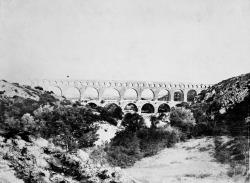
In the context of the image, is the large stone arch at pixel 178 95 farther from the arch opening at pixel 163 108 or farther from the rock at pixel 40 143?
the rock at pixel 40 143

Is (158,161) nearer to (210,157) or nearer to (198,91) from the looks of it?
(210,157)

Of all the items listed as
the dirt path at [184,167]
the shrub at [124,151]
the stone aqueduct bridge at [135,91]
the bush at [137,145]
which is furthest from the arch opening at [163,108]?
the dirt path at [184,167]

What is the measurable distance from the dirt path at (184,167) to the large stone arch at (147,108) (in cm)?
5745

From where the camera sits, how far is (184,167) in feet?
64.8

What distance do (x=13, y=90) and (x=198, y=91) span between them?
161 ft

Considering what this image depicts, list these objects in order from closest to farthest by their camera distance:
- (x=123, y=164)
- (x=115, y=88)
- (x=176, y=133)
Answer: (x=123, y=164) → (x=176, y=133) → (x=115, y=88)

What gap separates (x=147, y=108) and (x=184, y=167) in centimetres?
6729

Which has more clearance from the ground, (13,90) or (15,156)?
(13,90)

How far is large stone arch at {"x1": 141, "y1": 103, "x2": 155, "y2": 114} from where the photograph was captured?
8571 centimetres

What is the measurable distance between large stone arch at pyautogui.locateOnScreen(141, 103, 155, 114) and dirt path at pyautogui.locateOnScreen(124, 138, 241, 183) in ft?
188

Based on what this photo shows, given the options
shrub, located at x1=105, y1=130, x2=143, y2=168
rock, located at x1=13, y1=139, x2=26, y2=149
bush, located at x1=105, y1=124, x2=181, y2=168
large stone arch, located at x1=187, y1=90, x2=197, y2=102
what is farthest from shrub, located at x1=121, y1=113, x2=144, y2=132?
large stone arch, located at x1=187, y1=90, x2=197, y2=102

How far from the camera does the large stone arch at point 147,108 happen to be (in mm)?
85713

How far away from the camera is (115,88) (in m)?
87.9

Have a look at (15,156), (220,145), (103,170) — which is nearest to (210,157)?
(220,145)
